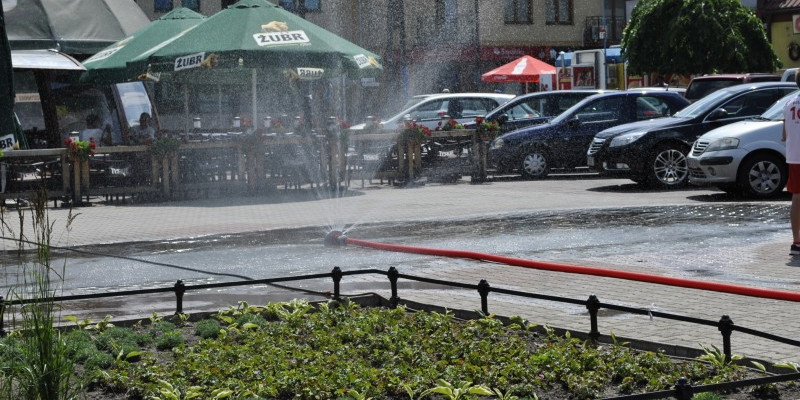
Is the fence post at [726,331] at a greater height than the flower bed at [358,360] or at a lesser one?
greater

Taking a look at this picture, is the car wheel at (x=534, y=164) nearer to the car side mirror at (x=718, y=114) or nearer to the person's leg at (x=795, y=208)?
the car side mirror at (x=718, y=114)

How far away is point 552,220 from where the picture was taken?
14.6 meters

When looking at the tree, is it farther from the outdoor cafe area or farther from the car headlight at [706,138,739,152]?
the car headlight at [706,138,739,152]

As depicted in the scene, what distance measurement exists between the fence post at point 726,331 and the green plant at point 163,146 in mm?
15301

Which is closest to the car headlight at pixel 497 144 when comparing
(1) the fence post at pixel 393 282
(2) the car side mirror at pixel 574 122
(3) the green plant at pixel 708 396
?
(2) the car side mirror at pixel 574 122

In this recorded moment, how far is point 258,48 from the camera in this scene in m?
20.4

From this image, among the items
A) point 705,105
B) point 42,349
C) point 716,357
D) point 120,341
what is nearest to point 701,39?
point 705,105

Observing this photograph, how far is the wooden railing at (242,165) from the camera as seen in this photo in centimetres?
1956

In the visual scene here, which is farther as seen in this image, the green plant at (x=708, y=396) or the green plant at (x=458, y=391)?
the green plant at (x=458, y=391)

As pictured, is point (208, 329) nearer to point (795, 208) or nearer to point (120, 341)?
point (120, 341)

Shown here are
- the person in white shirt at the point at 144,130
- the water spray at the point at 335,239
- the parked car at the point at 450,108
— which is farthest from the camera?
the parked car at the point at 450,108

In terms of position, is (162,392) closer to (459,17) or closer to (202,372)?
(202,372)

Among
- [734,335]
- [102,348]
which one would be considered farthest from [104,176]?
[734,335]

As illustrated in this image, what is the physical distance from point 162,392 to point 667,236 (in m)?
7.89
